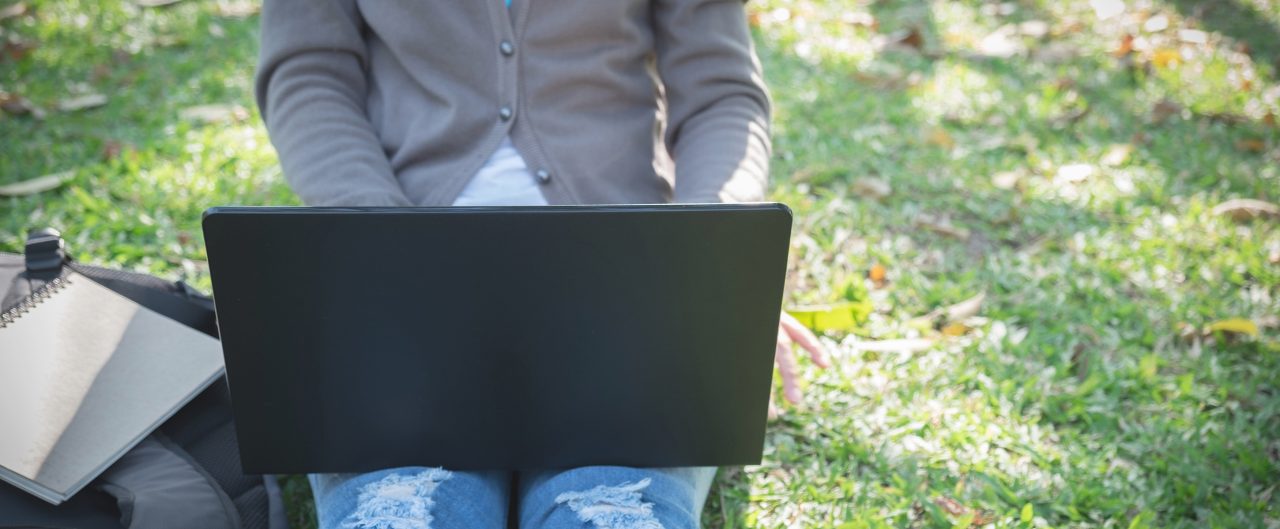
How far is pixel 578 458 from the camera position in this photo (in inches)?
49.5

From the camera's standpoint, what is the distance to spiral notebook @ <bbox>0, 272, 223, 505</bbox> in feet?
3.97

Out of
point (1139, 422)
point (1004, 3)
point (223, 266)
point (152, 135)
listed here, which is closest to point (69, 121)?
point (152, 135)

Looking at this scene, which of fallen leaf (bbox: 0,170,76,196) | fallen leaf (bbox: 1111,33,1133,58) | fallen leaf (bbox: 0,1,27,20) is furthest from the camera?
fallen leaf (bbox: 1111,33,1133,58)

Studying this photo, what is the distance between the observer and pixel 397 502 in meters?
1.19

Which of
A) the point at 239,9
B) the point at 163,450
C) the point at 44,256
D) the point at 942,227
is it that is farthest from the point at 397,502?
the point at 239,9

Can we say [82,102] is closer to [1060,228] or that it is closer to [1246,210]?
[1060,228]

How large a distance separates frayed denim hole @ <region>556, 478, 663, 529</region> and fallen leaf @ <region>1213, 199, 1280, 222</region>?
2.04 meters

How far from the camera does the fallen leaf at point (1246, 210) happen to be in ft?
8.29

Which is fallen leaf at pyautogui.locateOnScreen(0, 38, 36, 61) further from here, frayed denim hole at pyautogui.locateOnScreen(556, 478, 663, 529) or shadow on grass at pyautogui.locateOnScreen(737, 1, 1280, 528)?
frayed denim hole at pyautogui.locateOnScreen(556, 478, 663, 529)

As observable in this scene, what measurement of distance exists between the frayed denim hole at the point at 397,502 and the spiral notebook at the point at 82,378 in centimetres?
36

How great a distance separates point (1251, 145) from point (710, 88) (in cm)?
216

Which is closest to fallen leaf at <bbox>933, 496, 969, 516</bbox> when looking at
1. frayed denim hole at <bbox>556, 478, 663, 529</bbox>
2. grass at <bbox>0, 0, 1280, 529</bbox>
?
grass at <bbox>0, 0, 1280, 529</bbox>

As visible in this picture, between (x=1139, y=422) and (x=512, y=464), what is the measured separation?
1.28 meters

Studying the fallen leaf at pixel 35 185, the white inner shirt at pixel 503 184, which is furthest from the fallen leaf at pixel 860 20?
the fallen leaf at pixel 35 185
